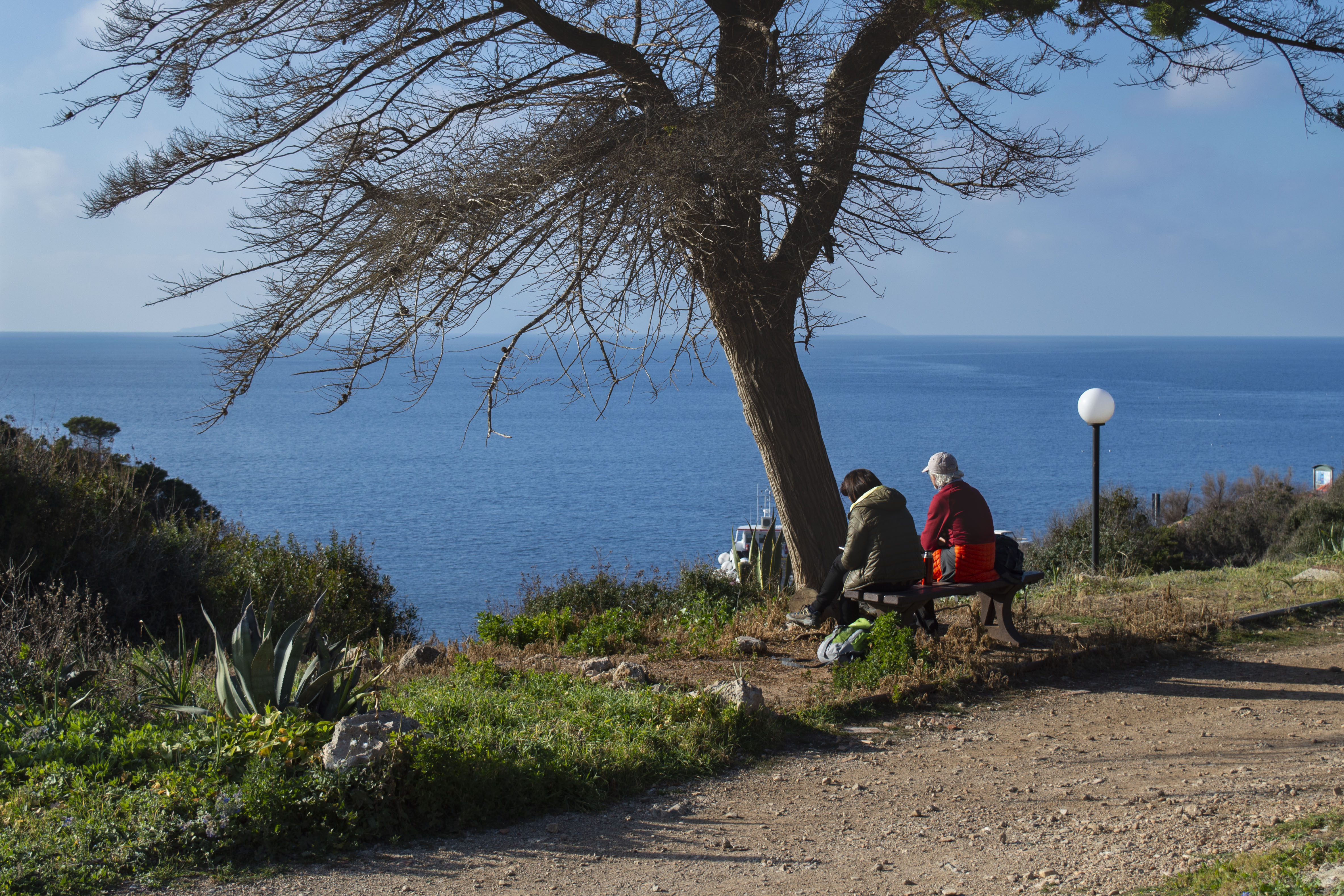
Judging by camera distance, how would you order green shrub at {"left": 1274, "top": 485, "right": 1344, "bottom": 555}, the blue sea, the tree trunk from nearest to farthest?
the tree trunk, green shrub at {"left": 1274, "top": 485, "right": 1344, "bottom": 555}, the blue sea

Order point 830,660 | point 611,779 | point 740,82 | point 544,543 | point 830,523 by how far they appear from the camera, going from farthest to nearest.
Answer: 1. point 544,543
2. point 830,523
3. point 740,82
4. point 830,660
5. point 611,779

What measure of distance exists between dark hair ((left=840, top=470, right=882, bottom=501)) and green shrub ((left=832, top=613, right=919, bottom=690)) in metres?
0.90

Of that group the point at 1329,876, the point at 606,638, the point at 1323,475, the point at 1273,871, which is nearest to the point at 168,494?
the point at 606,638

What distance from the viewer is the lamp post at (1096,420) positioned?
1095cm

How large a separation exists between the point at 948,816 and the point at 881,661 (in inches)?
65.9

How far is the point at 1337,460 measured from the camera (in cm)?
5666

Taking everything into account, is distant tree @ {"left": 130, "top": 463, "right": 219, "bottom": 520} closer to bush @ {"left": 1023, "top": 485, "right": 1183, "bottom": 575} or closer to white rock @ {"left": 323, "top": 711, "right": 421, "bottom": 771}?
white rock @ {"left": 323, "top": 711, "right": 421, "bottom": 771}

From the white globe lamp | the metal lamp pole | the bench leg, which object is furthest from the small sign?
the bench leg

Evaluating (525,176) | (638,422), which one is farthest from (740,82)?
(638,422)

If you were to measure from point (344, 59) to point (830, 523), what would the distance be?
5.12 m

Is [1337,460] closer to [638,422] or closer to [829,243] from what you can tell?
[638,422]

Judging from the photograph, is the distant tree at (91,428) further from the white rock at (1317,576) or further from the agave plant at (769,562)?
the white rock at (1317,576)

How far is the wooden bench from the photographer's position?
5996 mm

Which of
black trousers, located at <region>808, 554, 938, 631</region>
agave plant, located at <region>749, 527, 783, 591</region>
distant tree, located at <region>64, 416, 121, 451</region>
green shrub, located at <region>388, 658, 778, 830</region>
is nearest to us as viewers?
green shrub, located at <region>388, 658, 778, 830</region>
